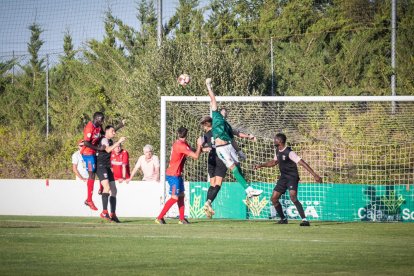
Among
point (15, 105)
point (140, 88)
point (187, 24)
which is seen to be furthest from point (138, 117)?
point (15, 105)

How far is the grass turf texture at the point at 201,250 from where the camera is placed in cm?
1101

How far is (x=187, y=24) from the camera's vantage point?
5019 centimetres

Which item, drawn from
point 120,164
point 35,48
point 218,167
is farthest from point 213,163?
point 35,48

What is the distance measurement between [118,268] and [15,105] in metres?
44.9

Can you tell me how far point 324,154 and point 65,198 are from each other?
878 cm

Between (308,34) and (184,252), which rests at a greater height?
(308,34)

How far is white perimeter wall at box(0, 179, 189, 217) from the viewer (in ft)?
82.3

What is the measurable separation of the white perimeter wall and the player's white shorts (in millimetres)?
4718

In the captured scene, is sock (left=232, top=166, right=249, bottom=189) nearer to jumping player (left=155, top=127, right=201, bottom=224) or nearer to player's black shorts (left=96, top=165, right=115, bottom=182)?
jumping player (left=155, top=127, right=201, bottom=224)

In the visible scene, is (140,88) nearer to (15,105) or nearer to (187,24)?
(187,24)

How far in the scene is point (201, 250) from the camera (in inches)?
522

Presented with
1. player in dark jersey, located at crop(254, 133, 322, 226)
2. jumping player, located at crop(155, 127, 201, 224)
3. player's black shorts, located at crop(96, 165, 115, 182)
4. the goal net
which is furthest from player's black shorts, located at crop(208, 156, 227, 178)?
player's black shorts, located at crop(96, 165, 115, 182)

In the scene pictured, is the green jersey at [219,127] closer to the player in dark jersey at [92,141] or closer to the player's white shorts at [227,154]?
the player's white shorts at [227,154]

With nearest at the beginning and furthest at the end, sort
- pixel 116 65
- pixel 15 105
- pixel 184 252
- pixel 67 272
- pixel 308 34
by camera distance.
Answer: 1. pixel 67 272
2. pixel 184 252
3. pixel 308 34
4. pixel 116 65
5. pixel 15 105
